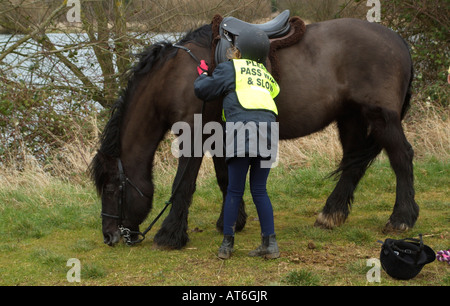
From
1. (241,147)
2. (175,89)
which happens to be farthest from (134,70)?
(241,147)

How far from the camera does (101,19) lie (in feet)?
31.4

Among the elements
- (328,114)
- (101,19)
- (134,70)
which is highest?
(101,19)

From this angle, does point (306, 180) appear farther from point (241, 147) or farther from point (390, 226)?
point (241, 147)

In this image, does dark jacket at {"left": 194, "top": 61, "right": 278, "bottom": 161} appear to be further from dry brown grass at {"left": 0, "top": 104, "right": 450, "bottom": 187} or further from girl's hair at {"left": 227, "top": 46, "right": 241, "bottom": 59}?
dry brown grass at {"left": 0, "top": 104, "right": 450, "bottom": 187}

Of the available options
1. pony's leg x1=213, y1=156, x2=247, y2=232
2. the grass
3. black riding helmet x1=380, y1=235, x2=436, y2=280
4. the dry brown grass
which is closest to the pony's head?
the grass

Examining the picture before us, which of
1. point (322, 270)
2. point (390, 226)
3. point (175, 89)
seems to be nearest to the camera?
point (322, 270)

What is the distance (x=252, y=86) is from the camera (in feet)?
13.4

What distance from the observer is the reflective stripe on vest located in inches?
159

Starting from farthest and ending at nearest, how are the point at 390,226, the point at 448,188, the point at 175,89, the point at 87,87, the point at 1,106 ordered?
1. the point at 87,87
2. the point at 1,106
3. the point at 448,188
4. the point at 390,226
5. the point at 175,89

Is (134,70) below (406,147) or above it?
above

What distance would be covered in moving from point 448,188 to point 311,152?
2231 mm

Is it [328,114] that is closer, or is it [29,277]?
[29,277]

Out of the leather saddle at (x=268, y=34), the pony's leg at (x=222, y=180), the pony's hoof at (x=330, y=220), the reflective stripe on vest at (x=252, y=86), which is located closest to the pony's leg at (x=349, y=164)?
the pony's hoof at (x=330, y=220)

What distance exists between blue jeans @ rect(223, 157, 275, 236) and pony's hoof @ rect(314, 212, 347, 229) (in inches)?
50.8
